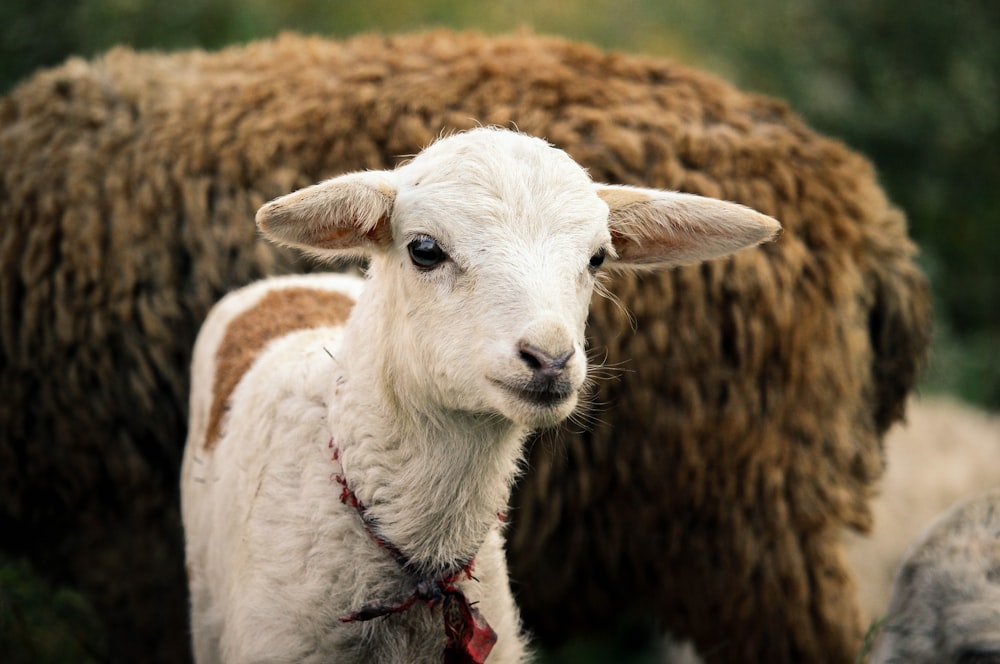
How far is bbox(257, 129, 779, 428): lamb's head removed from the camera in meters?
2.62

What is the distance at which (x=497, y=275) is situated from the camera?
8.82ft

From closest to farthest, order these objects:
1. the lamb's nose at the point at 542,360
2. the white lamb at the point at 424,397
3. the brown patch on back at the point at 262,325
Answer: the lamb's nose at the point at 542,360, the white lamb at the point at 424,397, the brown patch on back at the point at 262,325

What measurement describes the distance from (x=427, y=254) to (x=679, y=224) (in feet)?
2.45

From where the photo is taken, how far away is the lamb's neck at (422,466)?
2969mm

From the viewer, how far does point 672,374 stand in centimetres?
443

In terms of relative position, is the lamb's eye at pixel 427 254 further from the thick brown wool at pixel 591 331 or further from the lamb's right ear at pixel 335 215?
the thick brown wool at pixel 591 331

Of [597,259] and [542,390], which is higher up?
[597,259]

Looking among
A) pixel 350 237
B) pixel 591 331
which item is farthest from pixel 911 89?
pixel 350 237

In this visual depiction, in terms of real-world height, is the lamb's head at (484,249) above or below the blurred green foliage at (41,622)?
above

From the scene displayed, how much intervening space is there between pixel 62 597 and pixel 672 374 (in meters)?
2.86

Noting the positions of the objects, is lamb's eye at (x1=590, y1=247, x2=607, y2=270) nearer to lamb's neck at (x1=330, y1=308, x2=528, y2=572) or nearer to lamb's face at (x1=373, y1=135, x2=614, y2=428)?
lamb's face at (x1=373, y1=135, x2=614, y2=428)

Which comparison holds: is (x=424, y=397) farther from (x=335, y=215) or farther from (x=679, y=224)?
(x=679, y=224)

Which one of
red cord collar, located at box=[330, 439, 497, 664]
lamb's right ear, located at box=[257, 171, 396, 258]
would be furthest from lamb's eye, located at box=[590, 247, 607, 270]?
red cord collar, located at box=[330, 439, 497, 664]

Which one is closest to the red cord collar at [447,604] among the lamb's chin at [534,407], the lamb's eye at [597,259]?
the lamb's chin at [534,407]
